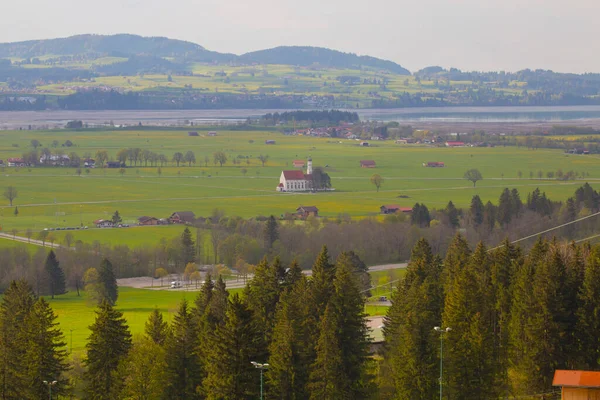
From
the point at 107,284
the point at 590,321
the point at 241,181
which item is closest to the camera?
the point at 590,321

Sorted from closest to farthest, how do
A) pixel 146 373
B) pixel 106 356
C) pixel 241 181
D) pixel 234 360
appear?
pixel 234 360 → pixel 146 373 → pixel 106 356 → pixel 241 181

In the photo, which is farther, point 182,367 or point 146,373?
point 182,367

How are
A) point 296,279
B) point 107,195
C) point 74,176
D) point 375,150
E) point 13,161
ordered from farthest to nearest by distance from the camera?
point 375,150 < point 13,161 < point 74,176 < point 107,195 < point 296,279

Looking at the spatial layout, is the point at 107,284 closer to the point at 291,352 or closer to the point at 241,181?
the point at 291,352

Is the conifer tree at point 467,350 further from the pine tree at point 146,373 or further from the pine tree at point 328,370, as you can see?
the pine tree at point 146,373

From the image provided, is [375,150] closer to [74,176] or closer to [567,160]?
[567,160]

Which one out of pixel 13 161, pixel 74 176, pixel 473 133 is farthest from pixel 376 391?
pixel 473 133

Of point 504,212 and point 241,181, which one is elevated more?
point 504,212

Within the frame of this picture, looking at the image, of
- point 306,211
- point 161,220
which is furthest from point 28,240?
point 306,211
